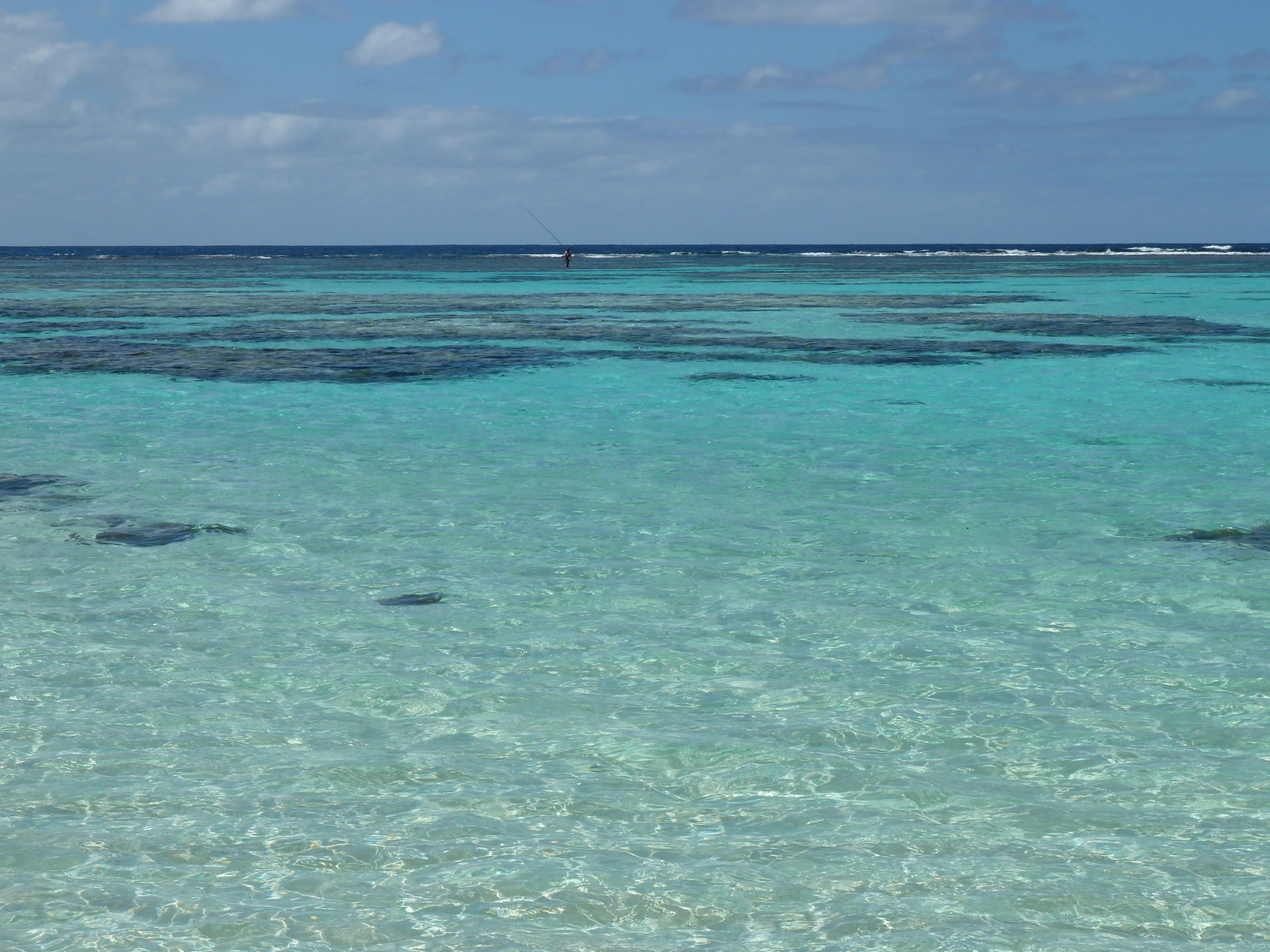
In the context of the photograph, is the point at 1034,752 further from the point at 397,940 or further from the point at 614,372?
the point at 614,372

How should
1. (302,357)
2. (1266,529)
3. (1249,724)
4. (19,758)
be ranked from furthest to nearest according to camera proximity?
1. (302,357)
2. (1266,529)
3. (1249,724)
4. (19,758)

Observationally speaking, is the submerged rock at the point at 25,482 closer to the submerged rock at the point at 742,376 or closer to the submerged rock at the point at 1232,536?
the submerged rock at the point at 1232,536

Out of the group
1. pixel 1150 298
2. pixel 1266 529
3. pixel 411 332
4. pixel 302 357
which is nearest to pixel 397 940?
pixel 1266 529

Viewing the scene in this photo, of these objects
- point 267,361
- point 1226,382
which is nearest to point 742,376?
point 1226,382

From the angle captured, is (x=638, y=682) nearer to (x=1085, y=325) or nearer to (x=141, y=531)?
(x=141, y=531)

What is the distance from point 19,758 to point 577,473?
29.0 ft

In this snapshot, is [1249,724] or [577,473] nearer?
[1249,724]

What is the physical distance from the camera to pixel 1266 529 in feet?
39.4

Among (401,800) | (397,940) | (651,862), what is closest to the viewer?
(397,940)

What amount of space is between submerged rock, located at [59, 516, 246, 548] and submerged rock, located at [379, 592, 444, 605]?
2.72 m

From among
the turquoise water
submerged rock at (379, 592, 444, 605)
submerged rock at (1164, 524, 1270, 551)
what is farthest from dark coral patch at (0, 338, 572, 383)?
submerged rock at (1164, 524, 1270, 551)

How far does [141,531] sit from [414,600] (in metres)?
3.64

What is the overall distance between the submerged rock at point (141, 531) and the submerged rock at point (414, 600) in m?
2.72

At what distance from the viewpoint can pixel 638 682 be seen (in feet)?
26.8
